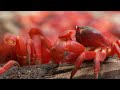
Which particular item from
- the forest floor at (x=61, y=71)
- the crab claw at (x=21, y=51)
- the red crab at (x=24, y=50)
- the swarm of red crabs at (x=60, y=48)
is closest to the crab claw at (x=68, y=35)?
the swarm of red crabs at (x=60, y=48)

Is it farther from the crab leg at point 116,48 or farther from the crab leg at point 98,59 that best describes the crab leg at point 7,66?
the crab leg at point 116,48

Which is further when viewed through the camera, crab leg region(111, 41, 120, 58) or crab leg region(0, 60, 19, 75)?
crab leg region(0, 60, 19, 75)

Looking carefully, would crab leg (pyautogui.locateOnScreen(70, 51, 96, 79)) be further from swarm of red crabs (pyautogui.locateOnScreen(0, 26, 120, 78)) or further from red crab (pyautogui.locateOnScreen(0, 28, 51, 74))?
red crab (pyautogui.locateOnScreen(0, 28, 51, 74))

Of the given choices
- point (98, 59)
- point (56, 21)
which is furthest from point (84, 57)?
point (56, 21)

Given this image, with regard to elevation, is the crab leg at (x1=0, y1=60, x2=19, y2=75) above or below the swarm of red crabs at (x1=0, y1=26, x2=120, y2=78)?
below

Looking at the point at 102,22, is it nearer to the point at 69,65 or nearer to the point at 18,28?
the point at 69,65

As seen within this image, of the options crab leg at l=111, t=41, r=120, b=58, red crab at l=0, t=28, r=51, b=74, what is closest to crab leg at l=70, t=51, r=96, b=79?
crab leg at l=111, t=41, r=120, b=58
